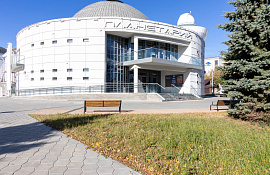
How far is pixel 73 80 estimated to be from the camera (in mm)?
24938

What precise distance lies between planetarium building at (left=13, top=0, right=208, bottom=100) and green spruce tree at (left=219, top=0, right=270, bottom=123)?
15.0 m

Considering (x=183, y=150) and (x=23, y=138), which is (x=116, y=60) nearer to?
(x=23, y=138)

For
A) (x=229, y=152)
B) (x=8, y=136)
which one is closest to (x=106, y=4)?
(x=8, y=136)

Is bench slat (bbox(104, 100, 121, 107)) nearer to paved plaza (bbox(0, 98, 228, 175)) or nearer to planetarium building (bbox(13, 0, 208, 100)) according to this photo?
paved plaza (bbox(0, 98, 228, 175))

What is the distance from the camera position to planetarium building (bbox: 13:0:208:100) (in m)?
24.7

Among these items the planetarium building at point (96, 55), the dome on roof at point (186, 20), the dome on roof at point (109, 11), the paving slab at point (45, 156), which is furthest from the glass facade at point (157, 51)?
the paving slab at point (45, 156)

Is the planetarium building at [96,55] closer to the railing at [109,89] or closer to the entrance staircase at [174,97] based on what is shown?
the railing at [109,89]

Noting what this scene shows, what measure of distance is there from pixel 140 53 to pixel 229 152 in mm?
21156

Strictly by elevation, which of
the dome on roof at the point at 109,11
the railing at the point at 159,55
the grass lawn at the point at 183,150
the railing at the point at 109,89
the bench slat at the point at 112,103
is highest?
the dome on roof at the point at 109,11

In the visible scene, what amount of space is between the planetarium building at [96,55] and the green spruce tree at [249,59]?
1495 cm

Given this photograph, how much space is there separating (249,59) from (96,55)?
20.4m

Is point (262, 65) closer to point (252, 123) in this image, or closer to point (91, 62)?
point (252, 123)

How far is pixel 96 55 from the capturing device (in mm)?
25172

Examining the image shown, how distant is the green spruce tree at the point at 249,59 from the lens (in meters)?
7.35
